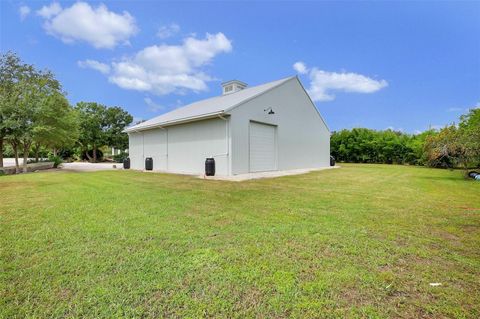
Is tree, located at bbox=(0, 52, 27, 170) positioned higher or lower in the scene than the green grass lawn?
higher

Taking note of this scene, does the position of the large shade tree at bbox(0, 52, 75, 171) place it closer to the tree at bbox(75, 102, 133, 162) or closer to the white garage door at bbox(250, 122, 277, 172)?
the white garage door at bbox(250, 122, 277, 172)

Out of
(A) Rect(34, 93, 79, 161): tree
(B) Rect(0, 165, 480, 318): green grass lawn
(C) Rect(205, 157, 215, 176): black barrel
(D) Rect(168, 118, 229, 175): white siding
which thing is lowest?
→ (B) Rect(0, 165, 480, 318): green grass lawn

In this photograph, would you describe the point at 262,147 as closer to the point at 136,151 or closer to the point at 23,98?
the point at 136,151

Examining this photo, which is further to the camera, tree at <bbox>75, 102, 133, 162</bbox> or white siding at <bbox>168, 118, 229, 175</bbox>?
tree at <bbox>75, 102, 133, 162</bbox>

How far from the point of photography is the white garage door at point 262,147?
11.9m

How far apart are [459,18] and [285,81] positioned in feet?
25.5

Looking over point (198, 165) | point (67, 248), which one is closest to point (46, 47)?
point (198, 165)

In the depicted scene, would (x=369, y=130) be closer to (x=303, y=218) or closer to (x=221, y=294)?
(x=303, y=218)

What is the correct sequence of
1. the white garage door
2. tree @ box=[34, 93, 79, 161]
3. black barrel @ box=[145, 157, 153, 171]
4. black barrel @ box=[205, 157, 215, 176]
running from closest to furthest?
black barrel @ box=[205, 157, 215, 176]
the white garage door
tree @ box=[34, 93, 79, 161]
black barrel @ box=[145, 157, 153, 171]

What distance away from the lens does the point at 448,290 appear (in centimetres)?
204

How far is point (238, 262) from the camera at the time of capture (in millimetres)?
2471

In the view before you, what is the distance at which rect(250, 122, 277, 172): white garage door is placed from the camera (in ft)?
38.9

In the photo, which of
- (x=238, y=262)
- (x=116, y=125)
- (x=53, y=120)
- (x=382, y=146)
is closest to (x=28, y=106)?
(x=53, y=120)

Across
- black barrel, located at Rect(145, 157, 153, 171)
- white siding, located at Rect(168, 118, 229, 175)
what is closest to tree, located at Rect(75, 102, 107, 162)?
black barrel, located at Rect(145, 157, 153, 171)
